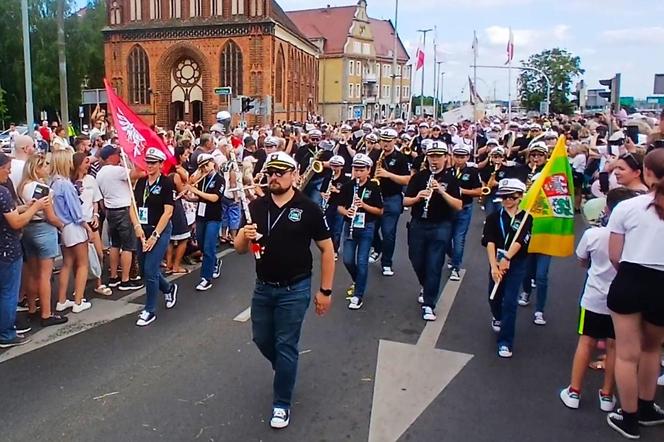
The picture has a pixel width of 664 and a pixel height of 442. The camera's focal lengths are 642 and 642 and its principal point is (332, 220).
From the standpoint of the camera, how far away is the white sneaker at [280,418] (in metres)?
4.67

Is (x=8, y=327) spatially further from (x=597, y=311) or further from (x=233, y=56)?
(x=233, y=56)

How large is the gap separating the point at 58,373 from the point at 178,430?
165cm

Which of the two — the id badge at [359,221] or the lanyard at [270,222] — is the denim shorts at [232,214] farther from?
the lanyard at [270,222]

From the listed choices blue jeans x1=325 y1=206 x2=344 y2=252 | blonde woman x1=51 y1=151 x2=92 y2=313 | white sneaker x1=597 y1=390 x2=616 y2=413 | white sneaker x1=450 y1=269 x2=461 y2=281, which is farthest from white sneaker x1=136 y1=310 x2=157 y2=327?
white sneaker x1=597 y1=390 x2=616 y2=413

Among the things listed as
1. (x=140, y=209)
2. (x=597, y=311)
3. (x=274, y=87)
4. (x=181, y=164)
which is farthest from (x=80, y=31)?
(x=597, y=311)

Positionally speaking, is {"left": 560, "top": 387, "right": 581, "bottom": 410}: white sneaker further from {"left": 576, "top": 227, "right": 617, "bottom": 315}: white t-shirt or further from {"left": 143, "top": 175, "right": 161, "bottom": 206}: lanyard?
{"left": 143, "top": 175, "right": 161, "bottom": 206}: lanyard

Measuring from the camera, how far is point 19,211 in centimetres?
631

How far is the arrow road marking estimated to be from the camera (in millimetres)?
4766

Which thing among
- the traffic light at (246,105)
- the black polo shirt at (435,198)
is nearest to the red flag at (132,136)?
the black polo shirt at (435,198)

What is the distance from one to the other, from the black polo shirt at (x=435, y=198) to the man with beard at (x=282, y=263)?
2.65m

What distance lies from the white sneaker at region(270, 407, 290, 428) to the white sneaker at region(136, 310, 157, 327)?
266 centimetres

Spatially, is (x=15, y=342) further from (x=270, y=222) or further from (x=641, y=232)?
(x=641, y=232)

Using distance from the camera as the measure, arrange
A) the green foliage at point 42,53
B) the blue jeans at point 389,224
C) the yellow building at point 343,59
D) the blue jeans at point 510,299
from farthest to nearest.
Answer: the yellow building at point 343,59 → the green foliage at point 42,53 → the blue jeans at point 389,224 → the blue jeans at point 510,299

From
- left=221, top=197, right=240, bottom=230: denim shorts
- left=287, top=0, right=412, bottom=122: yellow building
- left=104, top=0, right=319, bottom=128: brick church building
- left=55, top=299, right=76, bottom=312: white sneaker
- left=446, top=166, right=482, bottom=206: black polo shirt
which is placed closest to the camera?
left=55, top=299, right=76, bottom=312: white sneaker
